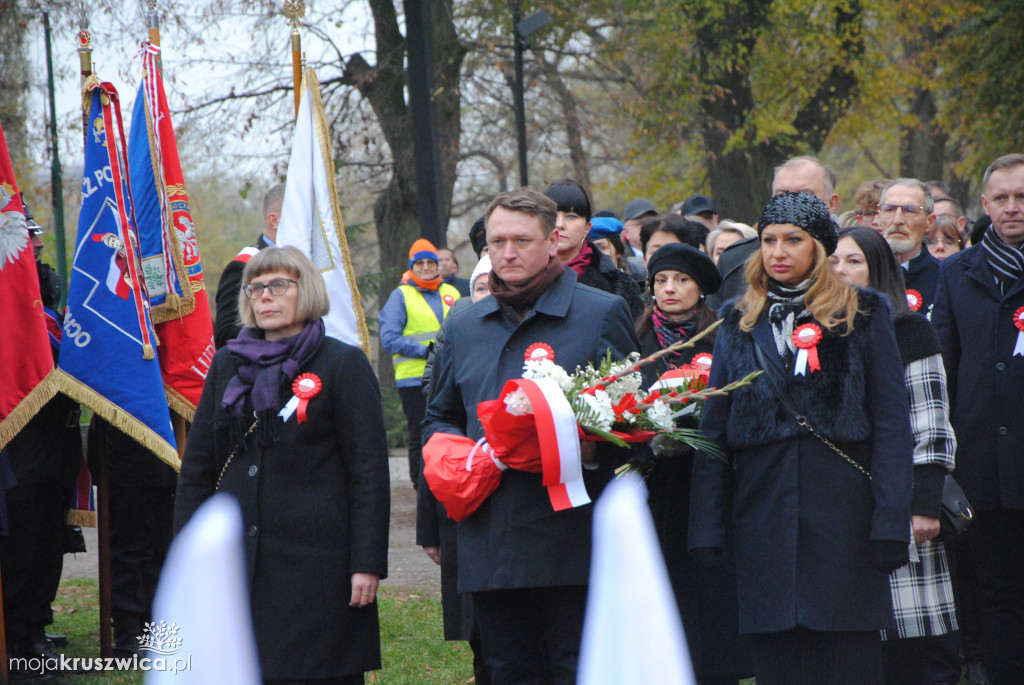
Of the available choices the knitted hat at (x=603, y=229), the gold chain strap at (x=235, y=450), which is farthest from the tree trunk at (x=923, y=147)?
the gold chain strap at (x=235, y=450)

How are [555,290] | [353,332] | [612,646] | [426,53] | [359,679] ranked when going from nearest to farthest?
1. [612,646]
2. [555,290]
3. [359,679]
4. [353,332]
5. [426,53]

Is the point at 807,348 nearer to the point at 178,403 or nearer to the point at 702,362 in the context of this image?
the point at 702,362

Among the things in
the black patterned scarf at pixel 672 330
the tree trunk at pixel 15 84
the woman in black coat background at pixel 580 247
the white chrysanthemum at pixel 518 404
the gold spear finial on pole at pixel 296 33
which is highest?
the tree trunk at pixel 15 84

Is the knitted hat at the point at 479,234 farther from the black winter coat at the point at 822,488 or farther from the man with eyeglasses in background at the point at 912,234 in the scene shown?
the black winter coat at the point at 822,488

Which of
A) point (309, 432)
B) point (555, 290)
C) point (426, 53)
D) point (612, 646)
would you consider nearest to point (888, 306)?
point (555, 290)

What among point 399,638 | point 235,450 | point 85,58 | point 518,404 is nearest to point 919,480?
point 518,404

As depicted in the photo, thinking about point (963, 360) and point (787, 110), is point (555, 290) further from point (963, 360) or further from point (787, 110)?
point (787, 110)

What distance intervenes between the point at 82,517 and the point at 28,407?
2.84ft

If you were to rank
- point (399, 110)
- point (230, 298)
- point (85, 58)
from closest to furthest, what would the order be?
point (85, 58), point (230, 298), point (399, 110)

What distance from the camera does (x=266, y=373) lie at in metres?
4.14

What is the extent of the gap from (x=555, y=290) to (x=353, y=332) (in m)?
2.92

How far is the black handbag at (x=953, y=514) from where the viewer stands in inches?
158

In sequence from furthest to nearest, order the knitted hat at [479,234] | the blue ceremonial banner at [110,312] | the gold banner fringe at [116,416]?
the knitted hat at [479,234] < the blue ceremonial banner at [110,312] < the gold banner fringe at [116,416]

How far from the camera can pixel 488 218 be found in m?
4.02
